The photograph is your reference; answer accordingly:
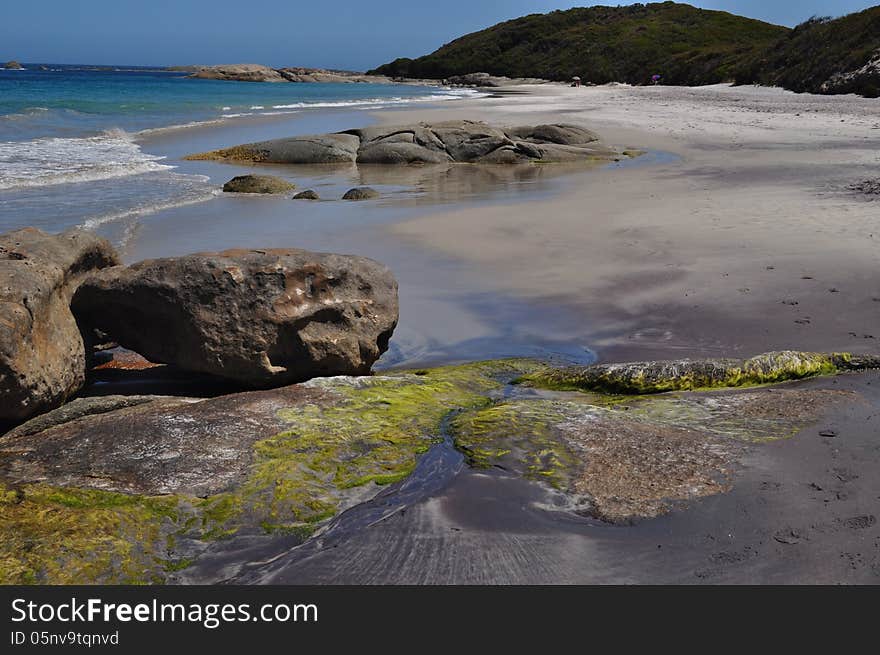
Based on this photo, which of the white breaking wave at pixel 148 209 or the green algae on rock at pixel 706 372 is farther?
the white breaking wave at pixel 148 209

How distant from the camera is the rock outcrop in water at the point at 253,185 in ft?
46.8

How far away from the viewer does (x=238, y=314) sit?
16.5 feet

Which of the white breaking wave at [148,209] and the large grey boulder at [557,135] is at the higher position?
the large grey boulder at [557,135]

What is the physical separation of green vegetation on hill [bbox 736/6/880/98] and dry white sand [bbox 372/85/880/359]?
16759 mm

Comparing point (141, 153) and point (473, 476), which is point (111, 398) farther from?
point (141, 153)

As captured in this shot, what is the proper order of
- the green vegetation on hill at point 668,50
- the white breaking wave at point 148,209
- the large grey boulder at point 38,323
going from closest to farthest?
the large grey boulder at point 38,323, the white breaking wave at point 148,209, the green vegetation on hill at point 668,50

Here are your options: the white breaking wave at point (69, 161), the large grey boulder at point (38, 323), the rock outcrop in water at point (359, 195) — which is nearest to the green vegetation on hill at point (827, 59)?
the rock outcrop in water at point (359, 195)

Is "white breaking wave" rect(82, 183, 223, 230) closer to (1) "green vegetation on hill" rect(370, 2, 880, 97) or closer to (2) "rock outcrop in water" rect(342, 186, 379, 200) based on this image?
(2) "rock outcrop in water" rect(342, 186, 379, 200)

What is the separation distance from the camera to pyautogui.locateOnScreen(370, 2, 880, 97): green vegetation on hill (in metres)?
35.1

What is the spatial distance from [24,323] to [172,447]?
1131 millimetres

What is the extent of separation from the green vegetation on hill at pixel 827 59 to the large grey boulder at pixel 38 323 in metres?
30.3

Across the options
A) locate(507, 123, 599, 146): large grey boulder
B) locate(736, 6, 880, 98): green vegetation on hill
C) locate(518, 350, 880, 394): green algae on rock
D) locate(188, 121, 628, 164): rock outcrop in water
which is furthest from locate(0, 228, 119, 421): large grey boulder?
locate(736, 6, 880, 98): green vegetation on hill

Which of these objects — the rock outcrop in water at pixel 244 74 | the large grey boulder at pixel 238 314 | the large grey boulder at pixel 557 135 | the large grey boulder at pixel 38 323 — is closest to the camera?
the large grey boulder at pixel 38 323

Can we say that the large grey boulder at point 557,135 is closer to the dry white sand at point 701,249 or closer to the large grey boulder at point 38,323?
the dry white sand at point 701,249
